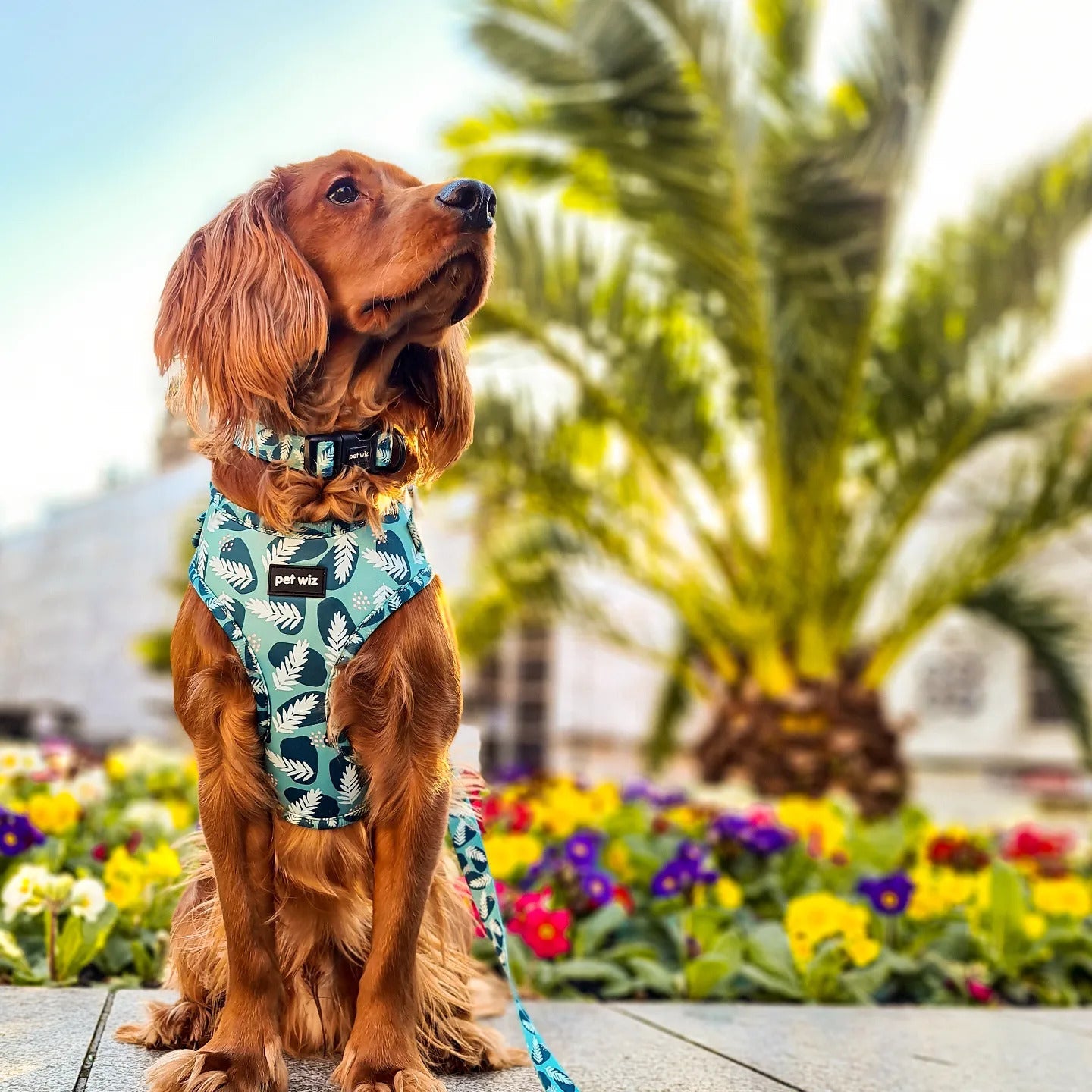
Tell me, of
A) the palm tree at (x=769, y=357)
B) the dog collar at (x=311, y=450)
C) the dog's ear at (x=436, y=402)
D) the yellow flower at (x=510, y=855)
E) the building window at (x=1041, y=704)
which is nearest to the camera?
the dog collar at (x=311, y=450)

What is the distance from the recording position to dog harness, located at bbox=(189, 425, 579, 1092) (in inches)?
87.0

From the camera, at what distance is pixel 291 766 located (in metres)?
2.25

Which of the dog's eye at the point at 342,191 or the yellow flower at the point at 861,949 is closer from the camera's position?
the dog's eye at the point at 342,191

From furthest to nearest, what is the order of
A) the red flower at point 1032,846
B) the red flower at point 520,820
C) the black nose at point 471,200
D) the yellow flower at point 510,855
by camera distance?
the red flower at point 1032,846
the red flower at point 520,820
the yellow flower at point 510,855
the black nose at point 471,200

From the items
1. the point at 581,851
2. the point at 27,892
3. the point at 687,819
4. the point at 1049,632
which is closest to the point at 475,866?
the point at 27,892

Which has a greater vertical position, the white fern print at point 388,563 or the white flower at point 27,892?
the white fern print at point 388,563

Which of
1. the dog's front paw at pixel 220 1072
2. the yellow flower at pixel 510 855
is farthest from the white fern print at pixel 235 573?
the yellow flower at pixel 510 855

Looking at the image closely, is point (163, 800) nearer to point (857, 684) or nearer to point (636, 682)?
point (857, 684)

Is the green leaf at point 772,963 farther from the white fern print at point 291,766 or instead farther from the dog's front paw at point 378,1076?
the white fern print at point 291,766

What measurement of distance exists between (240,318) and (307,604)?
525 mm

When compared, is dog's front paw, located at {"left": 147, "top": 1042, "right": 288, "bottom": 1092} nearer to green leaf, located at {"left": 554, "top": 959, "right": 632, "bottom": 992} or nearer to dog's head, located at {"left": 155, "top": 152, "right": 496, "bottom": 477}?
dog's head, located at {"left": 155, "top": 152, "right": 496, "bottom": 477}

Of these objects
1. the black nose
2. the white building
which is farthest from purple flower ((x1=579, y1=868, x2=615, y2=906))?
the white building

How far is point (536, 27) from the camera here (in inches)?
295

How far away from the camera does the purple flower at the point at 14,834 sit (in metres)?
3.76
